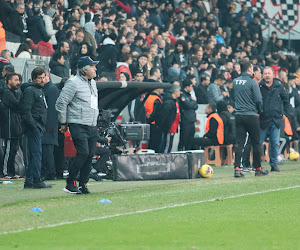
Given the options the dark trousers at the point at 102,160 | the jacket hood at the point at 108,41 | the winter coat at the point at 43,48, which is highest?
the jacket hood at the point at 108,41

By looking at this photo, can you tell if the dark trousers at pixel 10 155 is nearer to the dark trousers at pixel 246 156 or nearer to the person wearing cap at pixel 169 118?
the dark trousers at pixel 246 156

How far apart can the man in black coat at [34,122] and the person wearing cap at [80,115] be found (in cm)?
109

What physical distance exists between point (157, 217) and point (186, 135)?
11043mm

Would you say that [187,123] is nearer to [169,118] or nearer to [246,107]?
[169,118]

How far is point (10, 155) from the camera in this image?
1502 centimetres

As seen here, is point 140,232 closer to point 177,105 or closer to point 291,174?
point 291,174

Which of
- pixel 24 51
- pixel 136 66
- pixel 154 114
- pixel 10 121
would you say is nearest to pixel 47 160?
pixel 10 121

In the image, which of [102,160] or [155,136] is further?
[155,136]

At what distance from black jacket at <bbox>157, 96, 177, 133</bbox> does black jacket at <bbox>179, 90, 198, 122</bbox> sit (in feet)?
1.99

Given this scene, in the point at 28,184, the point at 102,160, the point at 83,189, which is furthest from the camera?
the point at 102,160

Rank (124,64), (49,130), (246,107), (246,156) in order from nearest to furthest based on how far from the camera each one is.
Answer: (49,130) → (246,107) → (246,156) → (124,64)

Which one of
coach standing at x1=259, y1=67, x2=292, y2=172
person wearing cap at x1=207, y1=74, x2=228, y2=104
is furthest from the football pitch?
person wearing cap at x1=207, y1=74, x2=228, y2=104

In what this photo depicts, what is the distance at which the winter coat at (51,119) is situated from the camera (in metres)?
14.6

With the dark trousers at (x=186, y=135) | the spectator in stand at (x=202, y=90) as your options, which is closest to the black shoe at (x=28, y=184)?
the dark trousers at (x=186, y=135)
